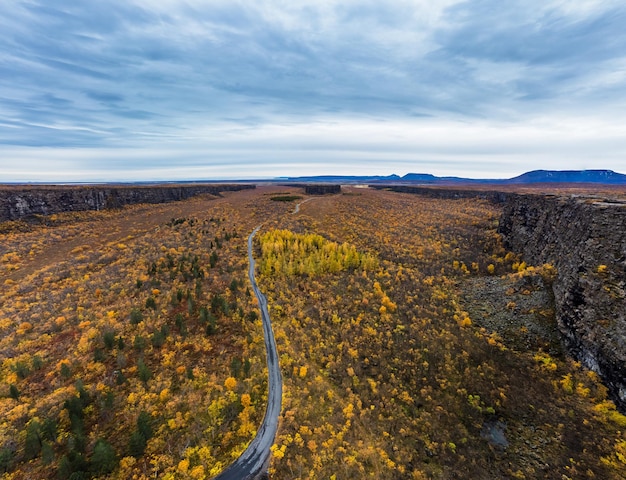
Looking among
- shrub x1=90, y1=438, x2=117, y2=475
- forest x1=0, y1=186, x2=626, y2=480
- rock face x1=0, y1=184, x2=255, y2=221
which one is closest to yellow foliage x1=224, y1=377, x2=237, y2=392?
forest x1=0, y1=186, x2=626, y2=480

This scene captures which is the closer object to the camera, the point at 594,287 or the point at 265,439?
the point at 265,439

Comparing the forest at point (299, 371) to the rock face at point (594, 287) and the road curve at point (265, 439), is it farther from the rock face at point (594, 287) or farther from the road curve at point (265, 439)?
the rock face at point (594, 287)

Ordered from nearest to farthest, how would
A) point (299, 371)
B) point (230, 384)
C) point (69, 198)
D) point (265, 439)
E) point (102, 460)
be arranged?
1. point (102, 460)
2. point (265, 439)
3. point (230, 384)
4. point (299, 371)
5. point (69, 198)

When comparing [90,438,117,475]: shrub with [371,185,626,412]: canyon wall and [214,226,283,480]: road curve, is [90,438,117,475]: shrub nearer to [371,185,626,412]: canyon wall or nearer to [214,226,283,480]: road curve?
[214,226,283,480]: road curve

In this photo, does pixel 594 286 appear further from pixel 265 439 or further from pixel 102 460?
pixel 102 460

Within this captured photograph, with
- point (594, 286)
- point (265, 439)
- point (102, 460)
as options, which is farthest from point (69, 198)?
point (594, 286)

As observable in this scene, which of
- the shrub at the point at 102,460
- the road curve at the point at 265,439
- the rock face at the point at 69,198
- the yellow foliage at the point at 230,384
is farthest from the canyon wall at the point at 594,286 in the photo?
the rock face at the point at 69,198

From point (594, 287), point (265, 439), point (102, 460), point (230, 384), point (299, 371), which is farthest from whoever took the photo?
point (299, 371)
